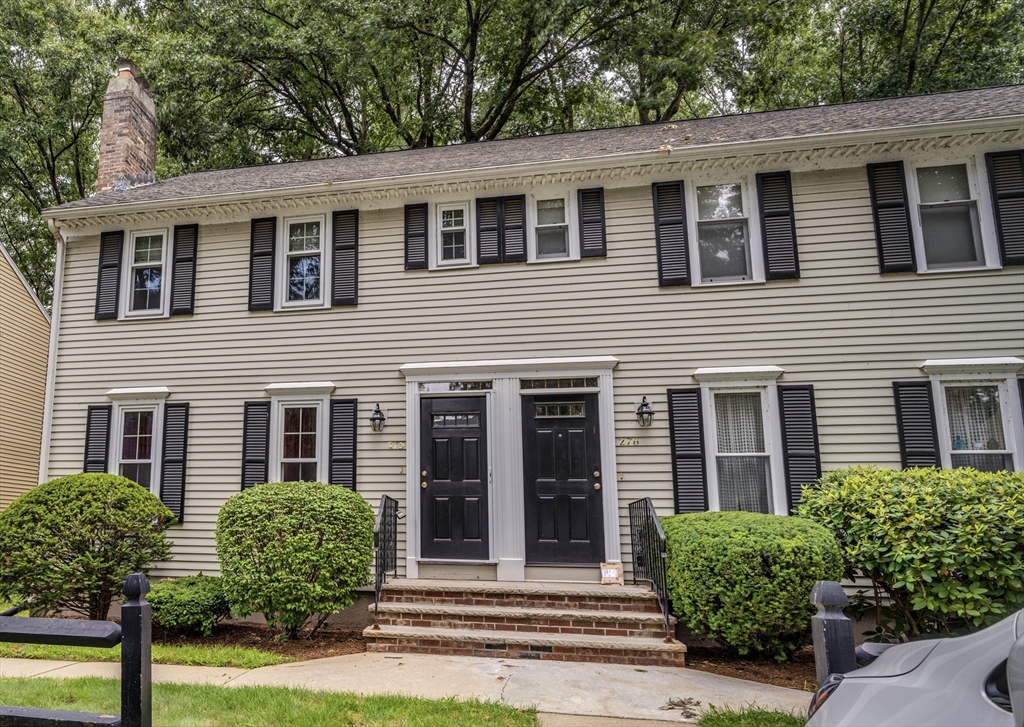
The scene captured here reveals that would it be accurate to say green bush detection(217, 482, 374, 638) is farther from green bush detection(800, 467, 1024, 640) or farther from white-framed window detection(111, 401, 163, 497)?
green bush detection(800, 467, 1024, 640)

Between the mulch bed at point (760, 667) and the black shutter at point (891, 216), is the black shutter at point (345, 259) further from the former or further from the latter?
the black shutter at point (891, 216)

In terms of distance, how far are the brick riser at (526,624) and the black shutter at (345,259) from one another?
4.09 m

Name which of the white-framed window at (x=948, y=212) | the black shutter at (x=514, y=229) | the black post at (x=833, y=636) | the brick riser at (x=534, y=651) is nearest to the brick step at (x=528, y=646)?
the brick riser at (x=534, y=651)

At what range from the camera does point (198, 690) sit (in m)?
4.78

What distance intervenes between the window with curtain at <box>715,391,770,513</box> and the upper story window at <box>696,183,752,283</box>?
1.52 meters

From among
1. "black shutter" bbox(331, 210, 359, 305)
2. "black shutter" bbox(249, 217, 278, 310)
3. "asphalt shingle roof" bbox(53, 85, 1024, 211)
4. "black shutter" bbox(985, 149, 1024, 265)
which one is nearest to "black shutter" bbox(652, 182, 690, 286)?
"asphalt shingle roof" bbox(53, 85, 1024, 211)

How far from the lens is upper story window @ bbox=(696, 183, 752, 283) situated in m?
7.52

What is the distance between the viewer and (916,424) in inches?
265

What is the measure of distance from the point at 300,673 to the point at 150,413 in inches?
195

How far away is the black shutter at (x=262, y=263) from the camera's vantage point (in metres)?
8.45

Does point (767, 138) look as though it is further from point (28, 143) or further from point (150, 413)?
point (28, 143)

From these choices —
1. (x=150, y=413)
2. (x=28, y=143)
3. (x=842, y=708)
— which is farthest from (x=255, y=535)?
(x=28, y=143)

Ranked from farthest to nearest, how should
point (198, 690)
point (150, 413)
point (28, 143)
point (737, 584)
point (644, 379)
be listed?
1. point (28, 143)
2. point (150, 413)
3. point (644, 379)
4. point (737, 584)
5. point (198, 690)

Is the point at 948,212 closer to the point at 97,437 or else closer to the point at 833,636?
the point at 833,636
